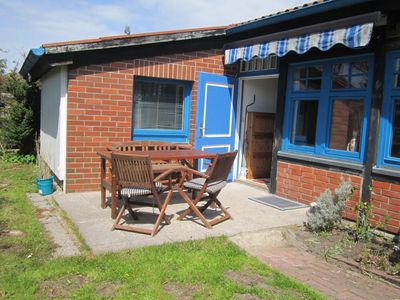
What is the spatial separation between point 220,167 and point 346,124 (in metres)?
2.24

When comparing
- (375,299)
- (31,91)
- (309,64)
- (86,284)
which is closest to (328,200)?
(375,299)

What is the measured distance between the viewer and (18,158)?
10.4m

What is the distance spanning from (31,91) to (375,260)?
10069 mm

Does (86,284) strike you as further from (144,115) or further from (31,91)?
(31,91)

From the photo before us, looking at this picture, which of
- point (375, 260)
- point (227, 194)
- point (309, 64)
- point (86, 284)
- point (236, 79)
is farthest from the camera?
point (236, 79)

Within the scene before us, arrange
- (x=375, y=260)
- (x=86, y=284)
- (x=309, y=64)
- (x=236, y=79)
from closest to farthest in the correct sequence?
(x=86, y=284)
(x=375, y=260)
(x=309, y=64)
(x=236, y=79)

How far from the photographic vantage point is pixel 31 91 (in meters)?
10.9

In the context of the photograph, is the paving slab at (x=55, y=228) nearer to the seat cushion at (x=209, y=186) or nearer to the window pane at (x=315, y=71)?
the seat cushion at (x=209, y=186)

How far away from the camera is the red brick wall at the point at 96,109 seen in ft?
20.7

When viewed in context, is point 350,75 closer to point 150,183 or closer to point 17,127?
point 150,183

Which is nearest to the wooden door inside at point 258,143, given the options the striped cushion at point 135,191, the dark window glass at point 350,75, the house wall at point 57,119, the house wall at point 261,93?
the house wall at point 261,93

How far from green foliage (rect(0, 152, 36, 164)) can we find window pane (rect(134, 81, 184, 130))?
4.82 meters

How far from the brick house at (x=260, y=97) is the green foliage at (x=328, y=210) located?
0.52 metres

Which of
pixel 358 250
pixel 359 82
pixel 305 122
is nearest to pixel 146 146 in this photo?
pixel 305 122
